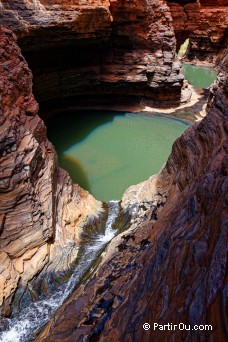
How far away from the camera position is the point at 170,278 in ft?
10.4

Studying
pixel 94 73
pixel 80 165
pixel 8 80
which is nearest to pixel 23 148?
pixel 8 80

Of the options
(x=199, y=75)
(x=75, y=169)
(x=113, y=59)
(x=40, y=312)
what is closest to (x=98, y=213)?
(x=75, y=169)

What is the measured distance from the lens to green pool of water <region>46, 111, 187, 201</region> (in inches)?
398

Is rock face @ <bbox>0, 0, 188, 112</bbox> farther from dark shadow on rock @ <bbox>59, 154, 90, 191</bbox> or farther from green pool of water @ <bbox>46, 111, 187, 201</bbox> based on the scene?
dark shadow on rock @ <bbox>59, 154, 90, 191</bbox>

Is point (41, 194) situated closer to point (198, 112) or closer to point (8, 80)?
point (8, 80)

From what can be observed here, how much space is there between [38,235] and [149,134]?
8.77 m

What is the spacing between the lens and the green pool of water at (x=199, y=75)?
20497 millimetres

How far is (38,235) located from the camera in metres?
5.86

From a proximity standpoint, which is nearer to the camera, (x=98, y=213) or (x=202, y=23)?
(x=98, y=213)

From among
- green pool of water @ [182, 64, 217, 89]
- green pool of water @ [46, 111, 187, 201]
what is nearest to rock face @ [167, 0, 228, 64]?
green pool of water @ [182, 64, 217, 89]

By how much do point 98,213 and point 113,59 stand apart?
982 centimetres

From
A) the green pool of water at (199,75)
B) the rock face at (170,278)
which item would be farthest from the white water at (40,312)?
the green pool of water at (199,75)

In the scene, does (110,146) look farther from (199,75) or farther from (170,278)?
(199,75)

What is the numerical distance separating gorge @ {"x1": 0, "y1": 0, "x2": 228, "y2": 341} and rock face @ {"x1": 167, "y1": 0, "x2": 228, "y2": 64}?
32.2 feet
